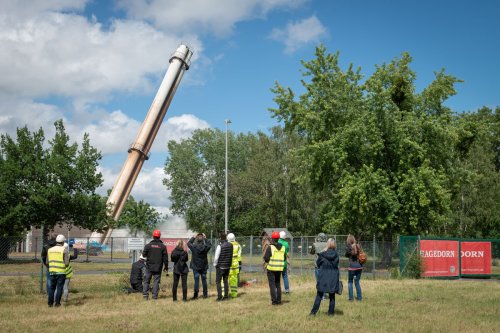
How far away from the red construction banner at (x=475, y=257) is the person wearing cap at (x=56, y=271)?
57.6ft

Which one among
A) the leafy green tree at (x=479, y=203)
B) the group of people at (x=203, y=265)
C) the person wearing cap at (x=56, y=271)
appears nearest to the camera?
the group of people at (x=203, y=265)

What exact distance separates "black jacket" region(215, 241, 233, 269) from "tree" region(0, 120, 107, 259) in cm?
2420

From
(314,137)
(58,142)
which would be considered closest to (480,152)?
(314,137)

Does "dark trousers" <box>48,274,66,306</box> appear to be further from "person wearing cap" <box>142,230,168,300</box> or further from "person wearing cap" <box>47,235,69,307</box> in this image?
"person wearing cap" <box>142,230,168,300</box>

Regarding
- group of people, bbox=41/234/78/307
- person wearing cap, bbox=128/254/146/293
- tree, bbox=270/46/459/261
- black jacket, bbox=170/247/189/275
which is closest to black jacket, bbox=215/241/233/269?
black jacket, bbox=170/247/189/275

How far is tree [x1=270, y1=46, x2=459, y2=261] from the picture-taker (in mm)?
31203

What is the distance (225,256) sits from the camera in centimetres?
1530

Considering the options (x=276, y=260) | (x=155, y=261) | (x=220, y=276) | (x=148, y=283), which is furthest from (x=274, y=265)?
(x=148, y=283)

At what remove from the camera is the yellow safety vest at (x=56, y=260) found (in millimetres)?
13799

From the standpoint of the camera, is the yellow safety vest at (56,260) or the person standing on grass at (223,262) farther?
the person standing on grass at (223,262)

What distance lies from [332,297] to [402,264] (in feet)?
39.6

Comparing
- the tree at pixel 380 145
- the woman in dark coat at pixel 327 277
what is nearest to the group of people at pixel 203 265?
the woman in dark coat at pixel 327 277

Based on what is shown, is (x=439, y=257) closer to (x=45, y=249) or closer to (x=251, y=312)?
(x=251, y=312)

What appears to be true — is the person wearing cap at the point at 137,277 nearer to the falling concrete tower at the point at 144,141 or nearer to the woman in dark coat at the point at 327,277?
the woman in dark coat at the point at 327,277
